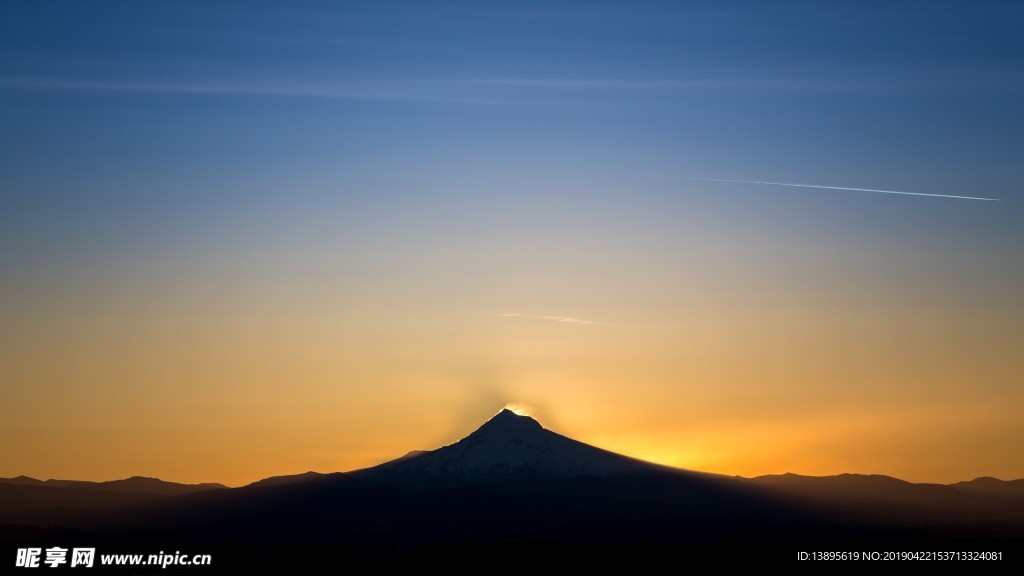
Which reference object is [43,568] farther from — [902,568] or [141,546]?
[902,568]

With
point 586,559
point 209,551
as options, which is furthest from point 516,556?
point 209,551

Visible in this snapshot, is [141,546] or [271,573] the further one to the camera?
[141,546]

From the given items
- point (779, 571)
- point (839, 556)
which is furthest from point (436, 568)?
point (839, 556)

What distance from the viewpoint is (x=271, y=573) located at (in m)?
129

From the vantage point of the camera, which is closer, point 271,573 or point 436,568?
point 271,573

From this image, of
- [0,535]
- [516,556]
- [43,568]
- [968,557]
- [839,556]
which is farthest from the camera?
[0,535]

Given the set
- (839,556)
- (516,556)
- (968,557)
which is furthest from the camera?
(516,556)

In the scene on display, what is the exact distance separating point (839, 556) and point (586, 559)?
2846 cm

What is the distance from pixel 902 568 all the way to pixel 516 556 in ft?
154

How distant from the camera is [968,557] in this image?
13888cm

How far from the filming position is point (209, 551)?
146375mm

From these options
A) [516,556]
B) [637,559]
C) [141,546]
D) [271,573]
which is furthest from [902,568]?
[141,546]

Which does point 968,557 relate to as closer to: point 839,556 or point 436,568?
point 839,556

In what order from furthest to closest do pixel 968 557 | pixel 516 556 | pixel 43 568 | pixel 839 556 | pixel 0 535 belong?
1. pixel 0 535
2. pixel 516 556
3. pixel 839 556
4. pixel 968 557
5. pixel 43 568
